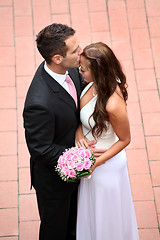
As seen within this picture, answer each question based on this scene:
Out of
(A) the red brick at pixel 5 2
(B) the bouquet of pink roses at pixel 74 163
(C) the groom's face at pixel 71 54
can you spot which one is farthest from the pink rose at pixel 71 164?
(A) the red brick at pixel 5 2

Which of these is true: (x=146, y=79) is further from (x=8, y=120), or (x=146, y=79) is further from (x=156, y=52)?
(x=8, y=120)

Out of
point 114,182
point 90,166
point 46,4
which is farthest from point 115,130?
point 46,4

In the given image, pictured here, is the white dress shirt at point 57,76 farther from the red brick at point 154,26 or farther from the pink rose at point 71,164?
the red brick at point 154,26

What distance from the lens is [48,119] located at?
105 inches

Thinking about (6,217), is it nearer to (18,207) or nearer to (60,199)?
(18,207)

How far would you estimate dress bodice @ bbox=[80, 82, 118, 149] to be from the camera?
2914 mm

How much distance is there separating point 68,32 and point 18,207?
2.10 metres

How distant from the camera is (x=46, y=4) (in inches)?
213

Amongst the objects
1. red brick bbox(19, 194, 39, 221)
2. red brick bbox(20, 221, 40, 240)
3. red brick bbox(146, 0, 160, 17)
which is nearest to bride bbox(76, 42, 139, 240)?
red brick bbox(20, 221, 40, 240)

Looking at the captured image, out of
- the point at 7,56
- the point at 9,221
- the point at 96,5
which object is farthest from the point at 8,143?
the point at 96,5

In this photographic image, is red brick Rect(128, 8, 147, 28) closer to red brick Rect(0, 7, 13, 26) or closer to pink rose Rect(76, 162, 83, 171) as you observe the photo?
red brick Rect(0, 7, 13, 26)

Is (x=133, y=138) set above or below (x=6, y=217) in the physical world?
above

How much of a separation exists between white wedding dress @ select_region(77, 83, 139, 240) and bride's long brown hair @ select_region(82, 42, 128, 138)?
0.12m

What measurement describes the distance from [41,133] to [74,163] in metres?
0.31
